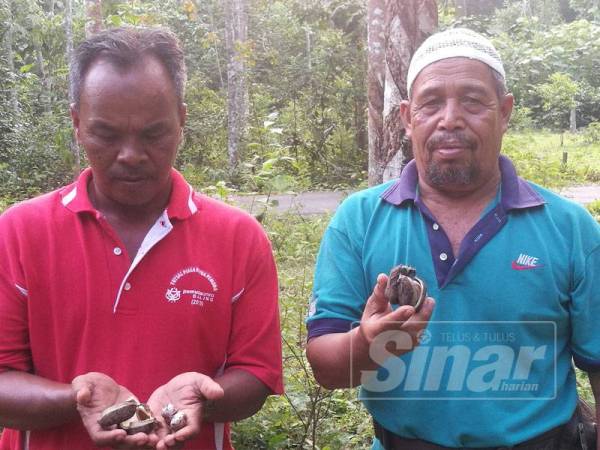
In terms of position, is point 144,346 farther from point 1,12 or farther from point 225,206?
point 1,12

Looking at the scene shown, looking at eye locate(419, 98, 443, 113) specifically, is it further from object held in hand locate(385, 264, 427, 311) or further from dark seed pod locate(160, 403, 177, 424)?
dark seed pod locate(160, 403, 177, 424)

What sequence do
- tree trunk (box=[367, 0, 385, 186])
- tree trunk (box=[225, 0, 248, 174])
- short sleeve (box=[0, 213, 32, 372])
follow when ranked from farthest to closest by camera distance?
tree trunk (box=[225, 0, 248, 174])
tree trunk (box=[367, 0, 385, 186])
short sleeve (box=[0, 213, 32, 372])

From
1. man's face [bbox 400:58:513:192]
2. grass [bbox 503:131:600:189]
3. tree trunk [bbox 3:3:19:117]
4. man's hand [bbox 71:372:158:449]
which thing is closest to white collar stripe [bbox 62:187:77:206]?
man's hand [bbox 71:372:158:449]

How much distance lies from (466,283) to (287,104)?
1345cm

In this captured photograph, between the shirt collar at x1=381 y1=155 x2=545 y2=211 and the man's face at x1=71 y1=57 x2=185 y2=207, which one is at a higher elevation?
the man's face at x1=71 y1=57 x2=185 y2=207

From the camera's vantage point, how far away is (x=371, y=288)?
2432 millimetres

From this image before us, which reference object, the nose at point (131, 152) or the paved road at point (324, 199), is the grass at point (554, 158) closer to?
the paved road at point (324, 199)

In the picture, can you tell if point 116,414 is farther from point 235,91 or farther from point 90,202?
point 235,91

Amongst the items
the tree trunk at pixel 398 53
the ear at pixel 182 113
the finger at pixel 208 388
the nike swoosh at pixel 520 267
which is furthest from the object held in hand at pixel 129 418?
the tree trunk at pixel 398 53

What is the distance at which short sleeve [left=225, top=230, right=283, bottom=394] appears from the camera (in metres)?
2.31

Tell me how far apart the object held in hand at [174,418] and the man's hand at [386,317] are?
1.82 feet

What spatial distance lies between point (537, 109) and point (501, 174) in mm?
19153

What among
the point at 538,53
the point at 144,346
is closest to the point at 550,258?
the point at 144,346
